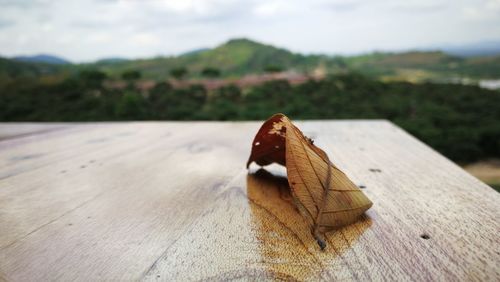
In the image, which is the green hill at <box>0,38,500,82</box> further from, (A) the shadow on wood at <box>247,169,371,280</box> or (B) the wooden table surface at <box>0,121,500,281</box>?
(A) the shadow on wood at <box>247,169,371,280</box>

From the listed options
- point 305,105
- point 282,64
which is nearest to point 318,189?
point 305,105

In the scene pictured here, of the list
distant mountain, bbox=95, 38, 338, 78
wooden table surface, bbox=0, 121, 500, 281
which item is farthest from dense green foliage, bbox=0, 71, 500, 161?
distant mountain, bbox=95, 38, 338, 78

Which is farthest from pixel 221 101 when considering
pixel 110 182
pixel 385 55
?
pixel 385 55

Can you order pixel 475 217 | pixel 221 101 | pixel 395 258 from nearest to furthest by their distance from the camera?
pixel 395 258 < pixel 475 217 < pixel 221 101

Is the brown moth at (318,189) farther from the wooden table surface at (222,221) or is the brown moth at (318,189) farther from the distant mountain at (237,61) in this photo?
the distant mountain at (237,61)

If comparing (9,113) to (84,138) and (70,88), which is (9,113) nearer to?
Result: (70,88)
